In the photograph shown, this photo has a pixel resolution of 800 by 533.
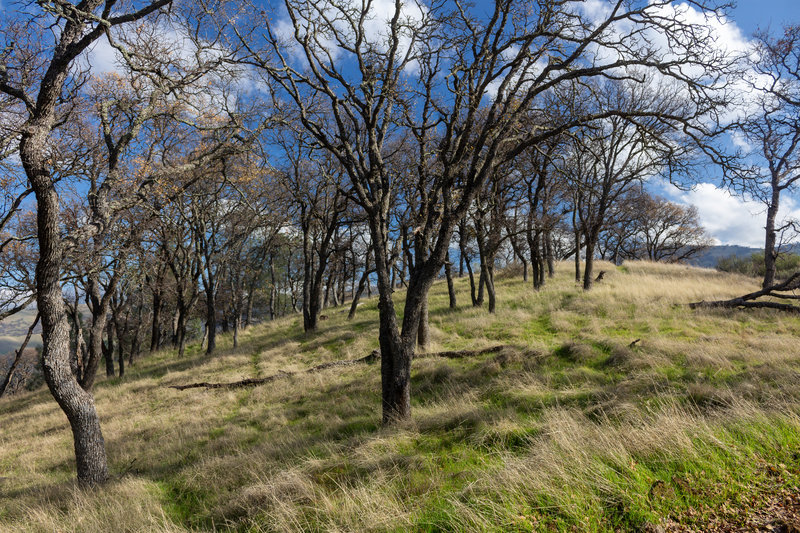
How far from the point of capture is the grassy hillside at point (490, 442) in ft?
9.43

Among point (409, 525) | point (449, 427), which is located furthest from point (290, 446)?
point (409, 525)

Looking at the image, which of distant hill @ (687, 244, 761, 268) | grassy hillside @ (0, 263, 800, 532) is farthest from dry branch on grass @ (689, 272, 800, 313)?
distant hill @ (687, 244, 761, 268)

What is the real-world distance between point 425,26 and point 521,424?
8304mm

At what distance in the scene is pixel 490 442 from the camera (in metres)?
4.71

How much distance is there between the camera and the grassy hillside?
2.88 metres

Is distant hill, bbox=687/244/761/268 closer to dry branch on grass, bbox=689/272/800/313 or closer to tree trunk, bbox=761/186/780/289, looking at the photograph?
tree trunk, bbox=761/186/780/289

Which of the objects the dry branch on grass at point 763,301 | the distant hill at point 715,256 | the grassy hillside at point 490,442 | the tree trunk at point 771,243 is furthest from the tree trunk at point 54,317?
the distant hill at point 715,256

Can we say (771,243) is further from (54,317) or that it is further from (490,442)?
(54,317)

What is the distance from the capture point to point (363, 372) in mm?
10758

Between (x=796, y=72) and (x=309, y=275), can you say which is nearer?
(x=796, y=72)

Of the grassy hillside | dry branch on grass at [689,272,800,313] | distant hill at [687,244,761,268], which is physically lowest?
the grassy hillside

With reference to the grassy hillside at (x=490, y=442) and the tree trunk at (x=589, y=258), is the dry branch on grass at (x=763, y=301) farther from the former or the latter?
the tree trunk at (x=589, y=258)

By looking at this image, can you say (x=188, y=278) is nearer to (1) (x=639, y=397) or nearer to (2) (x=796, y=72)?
(1) (x=639, y=397)

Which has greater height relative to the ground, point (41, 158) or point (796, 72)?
point (796, 72)
